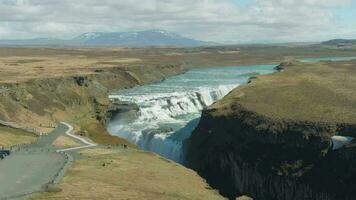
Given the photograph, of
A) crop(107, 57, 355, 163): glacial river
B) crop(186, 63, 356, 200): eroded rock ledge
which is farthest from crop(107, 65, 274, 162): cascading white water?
crop(186, 63, 356, 200): eroded rock ledge

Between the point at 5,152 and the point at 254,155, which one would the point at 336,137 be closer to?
the point at 254,155

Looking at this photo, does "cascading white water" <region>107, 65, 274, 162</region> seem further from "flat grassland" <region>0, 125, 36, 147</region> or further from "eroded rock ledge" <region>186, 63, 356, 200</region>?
"flat grassland" <region>0, 125, 36, 147</region>

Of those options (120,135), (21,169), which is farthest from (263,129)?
(120,135)

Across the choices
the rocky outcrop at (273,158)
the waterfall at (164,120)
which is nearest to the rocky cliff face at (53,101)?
the waterfall at (164,120)

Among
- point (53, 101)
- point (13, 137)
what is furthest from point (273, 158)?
point (53, 101)

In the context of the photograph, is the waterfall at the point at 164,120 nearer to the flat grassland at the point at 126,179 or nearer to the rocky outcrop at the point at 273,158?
the rocky outcrop at the point at 273,158

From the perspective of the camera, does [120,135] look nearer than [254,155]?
No
